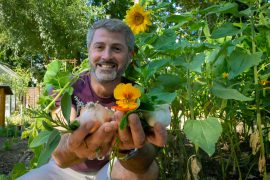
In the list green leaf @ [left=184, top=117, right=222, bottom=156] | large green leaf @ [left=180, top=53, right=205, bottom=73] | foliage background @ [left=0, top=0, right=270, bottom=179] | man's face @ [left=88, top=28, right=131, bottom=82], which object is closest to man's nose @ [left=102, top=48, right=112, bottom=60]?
man's face @ [left=88, top=28, right=131, bottom=82]

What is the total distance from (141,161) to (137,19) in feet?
1.51

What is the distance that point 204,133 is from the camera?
79 centimetres

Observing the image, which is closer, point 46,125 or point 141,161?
point 46,125

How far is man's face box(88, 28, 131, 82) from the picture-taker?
1092mm

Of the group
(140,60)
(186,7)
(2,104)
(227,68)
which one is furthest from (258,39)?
(2,104)

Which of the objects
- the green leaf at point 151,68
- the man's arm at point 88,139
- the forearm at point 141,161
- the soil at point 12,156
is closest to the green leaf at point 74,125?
the man's arm at point 88,139

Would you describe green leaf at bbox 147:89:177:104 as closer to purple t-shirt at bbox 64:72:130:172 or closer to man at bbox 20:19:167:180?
man at bbox 20:19:167:180

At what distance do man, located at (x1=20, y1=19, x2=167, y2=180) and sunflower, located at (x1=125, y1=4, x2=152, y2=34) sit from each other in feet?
0.11

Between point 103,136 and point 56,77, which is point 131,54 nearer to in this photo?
point 56,77

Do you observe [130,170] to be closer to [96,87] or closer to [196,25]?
[96,87]

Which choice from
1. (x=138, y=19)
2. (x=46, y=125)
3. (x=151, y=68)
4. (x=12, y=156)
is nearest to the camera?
(x=46, y=125)

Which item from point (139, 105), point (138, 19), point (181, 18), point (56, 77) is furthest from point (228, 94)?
point (56, 77)

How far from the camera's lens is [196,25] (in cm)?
110

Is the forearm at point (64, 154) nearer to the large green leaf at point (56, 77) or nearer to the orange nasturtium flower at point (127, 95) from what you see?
the orange nasturtium flower at point (127, 95)
